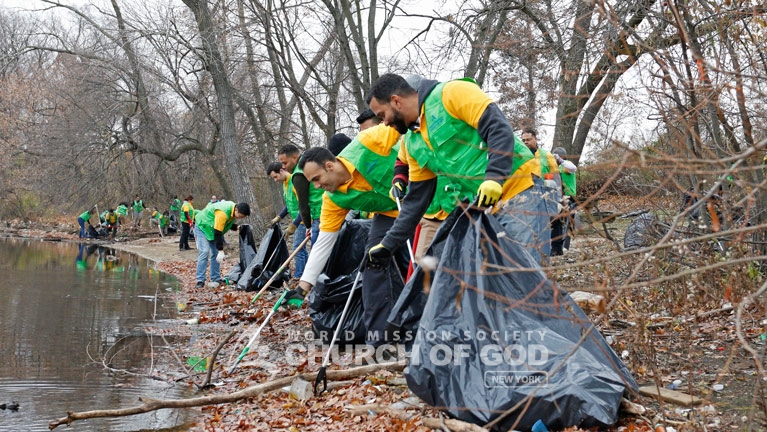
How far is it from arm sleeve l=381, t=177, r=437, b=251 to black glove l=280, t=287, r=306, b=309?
4.33 ft

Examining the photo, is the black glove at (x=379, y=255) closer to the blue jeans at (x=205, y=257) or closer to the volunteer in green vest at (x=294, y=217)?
the volunteer in green vest at (x=294, y=217)

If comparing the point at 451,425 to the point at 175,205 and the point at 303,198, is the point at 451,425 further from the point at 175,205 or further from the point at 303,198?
the point at 175,205

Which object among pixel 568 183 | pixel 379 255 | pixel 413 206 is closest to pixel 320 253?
pixel 379 255

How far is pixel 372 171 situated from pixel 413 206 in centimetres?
89

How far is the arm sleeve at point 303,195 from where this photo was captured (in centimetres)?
764

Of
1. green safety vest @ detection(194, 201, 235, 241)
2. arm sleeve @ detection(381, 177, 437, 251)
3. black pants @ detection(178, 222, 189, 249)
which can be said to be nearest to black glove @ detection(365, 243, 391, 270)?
arm sleeve @ detection(381, 177, 437, 251)

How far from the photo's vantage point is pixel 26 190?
1593 inches

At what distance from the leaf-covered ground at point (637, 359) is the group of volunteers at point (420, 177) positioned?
0.42 metres

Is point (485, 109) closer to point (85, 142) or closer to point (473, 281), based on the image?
point (473, 281)

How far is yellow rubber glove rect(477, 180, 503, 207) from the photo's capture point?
3719 millimetres

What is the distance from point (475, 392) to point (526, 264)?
0.71 m

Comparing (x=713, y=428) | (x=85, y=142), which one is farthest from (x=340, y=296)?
(x=85, y=142)

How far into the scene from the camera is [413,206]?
4801 mm

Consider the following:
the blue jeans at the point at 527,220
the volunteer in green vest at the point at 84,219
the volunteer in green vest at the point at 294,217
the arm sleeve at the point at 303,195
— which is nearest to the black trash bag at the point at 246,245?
the volunteer in green vest at the point at 294,217
